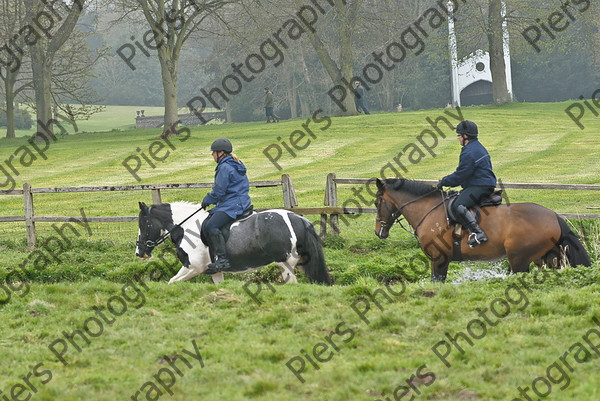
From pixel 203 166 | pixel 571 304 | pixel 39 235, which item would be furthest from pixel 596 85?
pixel 571 304

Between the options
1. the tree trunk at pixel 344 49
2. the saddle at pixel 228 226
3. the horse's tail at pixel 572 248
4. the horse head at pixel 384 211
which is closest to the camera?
the horse's tail at pixel 572 248

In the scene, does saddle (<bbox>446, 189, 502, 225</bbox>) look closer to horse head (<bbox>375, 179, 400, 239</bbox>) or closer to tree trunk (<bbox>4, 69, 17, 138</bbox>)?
horse head (<bbox>375, 179, 400, 239</bbox>)

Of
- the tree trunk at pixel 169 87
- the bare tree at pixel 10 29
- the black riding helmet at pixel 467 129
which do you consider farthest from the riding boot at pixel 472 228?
the bare tree at pixel 10 29

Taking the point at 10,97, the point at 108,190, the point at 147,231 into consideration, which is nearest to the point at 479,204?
→ the point at 147,231

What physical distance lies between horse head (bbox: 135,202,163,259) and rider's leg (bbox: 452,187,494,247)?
4625 mm

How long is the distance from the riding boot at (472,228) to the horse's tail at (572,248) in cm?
109

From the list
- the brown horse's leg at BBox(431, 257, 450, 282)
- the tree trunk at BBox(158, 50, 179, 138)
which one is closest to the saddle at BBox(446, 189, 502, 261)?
the brown horse's leg at BBox(431, 257, 450, 282)

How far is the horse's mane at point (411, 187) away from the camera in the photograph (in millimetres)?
13376

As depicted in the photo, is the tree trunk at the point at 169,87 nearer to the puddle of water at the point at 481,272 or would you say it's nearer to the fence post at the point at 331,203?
the fence post at the point at 331,203

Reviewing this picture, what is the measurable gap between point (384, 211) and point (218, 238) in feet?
9.23

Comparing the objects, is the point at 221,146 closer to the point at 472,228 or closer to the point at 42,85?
the point at 472,228

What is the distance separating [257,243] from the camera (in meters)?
12.8

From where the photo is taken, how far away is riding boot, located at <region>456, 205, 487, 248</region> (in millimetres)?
12406

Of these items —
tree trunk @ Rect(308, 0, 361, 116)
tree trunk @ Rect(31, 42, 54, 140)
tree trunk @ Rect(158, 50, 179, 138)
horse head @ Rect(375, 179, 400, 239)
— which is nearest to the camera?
horse head @ Rect(375, 179, 400, 239)
